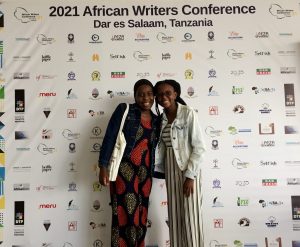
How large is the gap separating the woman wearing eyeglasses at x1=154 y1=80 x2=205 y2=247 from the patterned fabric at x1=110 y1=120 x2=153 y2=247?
0.46 feet

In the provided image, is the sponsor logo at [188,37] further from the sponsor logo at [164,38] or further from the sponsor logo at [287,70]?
the sponsor logo at [287,70]

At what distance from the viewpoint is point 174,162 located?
2287 mm

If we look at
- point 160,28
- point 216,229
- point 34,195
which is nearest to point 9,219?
point 34,195

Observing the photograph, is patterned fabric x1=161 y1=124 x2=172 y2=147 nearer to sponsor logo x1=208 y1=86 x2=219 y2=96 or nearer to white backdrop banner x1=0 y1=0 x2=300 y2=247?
white backdrop banner x1=0 y1=0 x2=300 y2=247

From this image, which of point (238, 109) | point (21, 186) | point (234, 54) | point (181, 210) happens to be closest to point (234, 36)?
point (234, 54)

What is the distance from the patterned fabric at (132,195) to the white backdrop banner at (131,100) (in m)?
0.37

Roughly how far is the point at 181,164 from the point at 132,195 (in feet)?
1.35

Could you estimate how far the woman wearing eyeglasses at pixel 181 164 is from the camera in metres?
2.20

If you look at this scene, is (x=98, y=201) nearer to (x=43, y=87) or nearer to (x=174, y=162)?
(x=174, y=162)

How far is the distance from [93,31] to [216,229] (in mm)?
1985

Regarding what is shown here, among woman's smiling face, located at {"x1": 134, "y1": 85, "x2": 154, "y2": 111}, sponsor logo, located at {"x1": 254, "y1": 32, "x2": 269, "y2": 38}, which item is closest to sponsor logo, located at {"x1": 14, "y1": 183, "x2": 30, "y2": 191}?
woman's smiling face, located at {"x1": 134, "y1": 85, "x2": 154, "y2": 111}

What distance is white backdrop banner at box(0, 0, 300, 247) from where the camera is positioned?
2662mm

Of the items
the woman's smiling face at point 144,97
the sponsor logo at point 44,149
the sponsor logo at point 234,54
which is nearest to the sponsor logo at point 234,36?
the sponsor logo at point 234,54

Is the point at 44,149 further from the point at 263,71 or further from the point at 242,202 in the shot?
the point at 263,71
